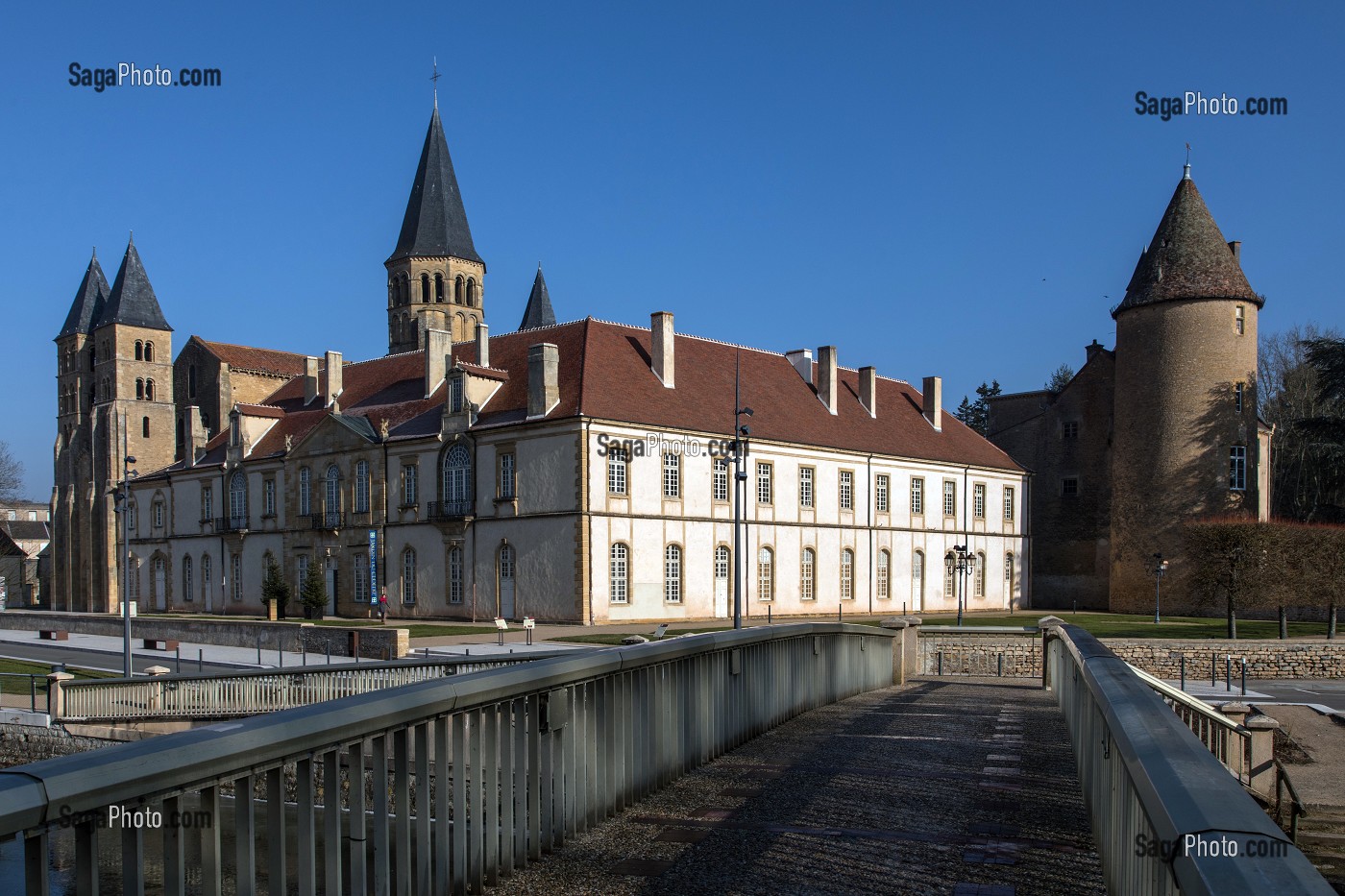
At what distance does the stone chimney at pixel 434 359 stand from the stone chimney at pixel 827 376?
58.4ft

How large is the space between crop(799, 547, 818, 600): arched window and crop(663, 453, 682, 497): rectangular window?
830 cm

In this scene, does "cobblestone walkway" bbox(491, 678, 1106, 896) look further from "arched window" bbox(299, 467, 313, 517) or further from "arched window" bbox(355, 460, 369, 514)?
"arched window" bbox(299, 467, 313, 517)

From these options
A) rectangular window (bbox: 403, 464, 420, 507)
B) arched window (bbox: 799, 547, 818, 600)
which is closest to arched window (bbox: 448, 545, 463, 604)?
rectangular window (bbox: 403, 464, 420, 507)

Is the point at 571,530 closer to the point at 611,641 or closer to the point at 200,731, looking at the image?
the point at 611,641

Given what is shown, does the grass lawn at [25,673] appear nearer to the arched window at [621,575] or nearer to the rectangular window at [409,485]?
the rectangular window at [409,485]

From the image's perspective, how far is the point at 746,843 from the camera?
6.30 m

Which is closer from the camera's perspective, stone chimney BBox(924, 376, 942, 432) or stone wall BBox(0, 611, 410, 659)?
stone wall BBox(0, 611, 410, 659)

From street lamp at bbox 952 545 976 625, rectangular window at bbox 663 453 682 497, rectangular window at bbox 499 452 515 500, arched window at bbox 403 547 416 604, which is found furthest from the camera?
street lamp at bbox 952 545 976 625

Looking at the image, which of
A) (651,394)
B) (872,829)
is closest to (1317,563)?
(651,394)

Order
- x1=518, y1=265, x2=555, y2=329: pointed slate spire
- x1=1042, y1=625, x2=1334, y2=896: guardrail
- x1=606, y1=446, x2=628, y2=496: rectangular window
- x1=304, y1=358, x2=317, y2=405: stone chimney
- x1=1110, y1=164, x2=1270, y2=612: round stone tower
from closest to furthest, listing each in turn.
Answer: x1=1042, y1=625, x2=1334, y2=896: guardrail
x1=606, y1=446, x2=628, y2=496: rectangular window
x1=1110, y1=164, x2=1270, y2=612: round stone tower
x1=304, y1=358, x2=317, y2=405: stone chimney
x1=518, y1=265, x2=555, y2=329: pointed slate spire

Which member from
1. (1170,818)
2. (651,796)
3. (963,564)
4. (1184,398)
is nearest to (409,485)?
(963,564)

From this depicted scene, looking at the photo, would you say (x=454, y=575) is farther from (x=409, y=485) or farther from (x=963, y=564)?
(x=963, y=564)

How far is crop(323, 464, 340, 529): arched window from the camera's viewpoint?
179ft

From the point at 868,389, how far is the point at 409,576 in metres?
24.5
